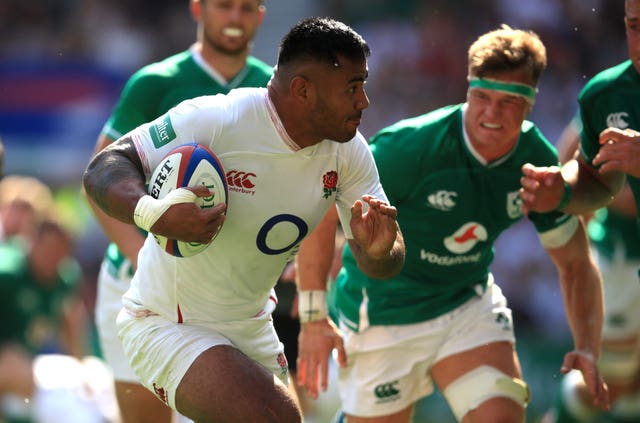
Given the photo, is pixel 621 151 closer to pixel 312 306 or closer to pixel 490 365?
pixel 490 365

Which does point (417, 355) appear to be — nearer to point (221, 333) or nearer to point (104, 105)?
point (221, 333)

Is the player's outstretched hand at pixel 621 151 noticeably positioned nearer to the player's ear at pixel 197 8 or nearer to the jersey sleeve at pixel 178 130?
the jersey sleeve at pixel 178 130

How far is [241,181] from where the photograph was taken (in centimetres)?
468

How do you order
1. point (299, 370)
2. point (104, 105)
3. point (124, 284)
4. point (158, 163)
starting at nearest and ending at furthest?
1. point (158, 163)
2. point (299, 370)
3. point (124, 284)
4. point (104, 105)

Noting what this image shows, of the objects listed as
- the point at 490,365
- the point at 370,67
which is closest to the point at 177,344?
the point at 490,365

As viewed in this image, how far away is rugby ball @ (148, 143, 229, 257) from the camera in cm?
434

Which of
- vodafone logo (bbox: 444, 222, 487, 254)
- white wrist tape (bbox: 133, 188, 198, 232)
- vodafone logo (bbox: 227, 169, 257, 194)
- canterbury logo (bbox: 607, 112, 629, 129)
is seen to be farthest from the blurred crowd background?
white wrist tape (bbox: 133, 188, 198, 232)

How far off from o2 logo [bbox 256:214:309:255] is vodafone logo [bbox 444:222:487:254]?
52.9 inches

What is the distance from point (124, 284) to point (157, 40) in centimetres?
1057

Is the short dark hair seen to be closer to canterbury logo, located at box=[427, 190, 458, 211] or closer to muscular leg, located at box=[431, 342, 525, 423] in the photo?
canterbury logo, located at box=[427, 190, 458, 211]

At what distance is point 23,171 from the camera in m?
16.3

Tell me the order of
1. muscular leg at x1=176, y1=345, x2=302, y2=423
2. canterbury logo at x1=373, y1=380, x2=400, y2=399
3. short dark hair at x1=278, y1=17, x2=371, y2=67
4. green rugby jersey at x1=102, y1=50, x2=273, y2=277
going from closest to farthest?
1. muscular leg at x1=176, y1=345, x2=302, y2=423
2. short dark hair at x1=278, y1=17, x2=371, y2=67
3. canterbury logo at x1=373, y1=380, x2=400, y2=399
4. green rugby jersey at x1=102, y1=50, x2=273, y2=277

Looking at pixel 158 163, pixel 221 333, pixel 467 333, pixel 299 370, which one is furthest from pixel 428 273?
pixel 158 163

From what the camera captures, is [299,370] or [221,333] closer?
[221,333]
